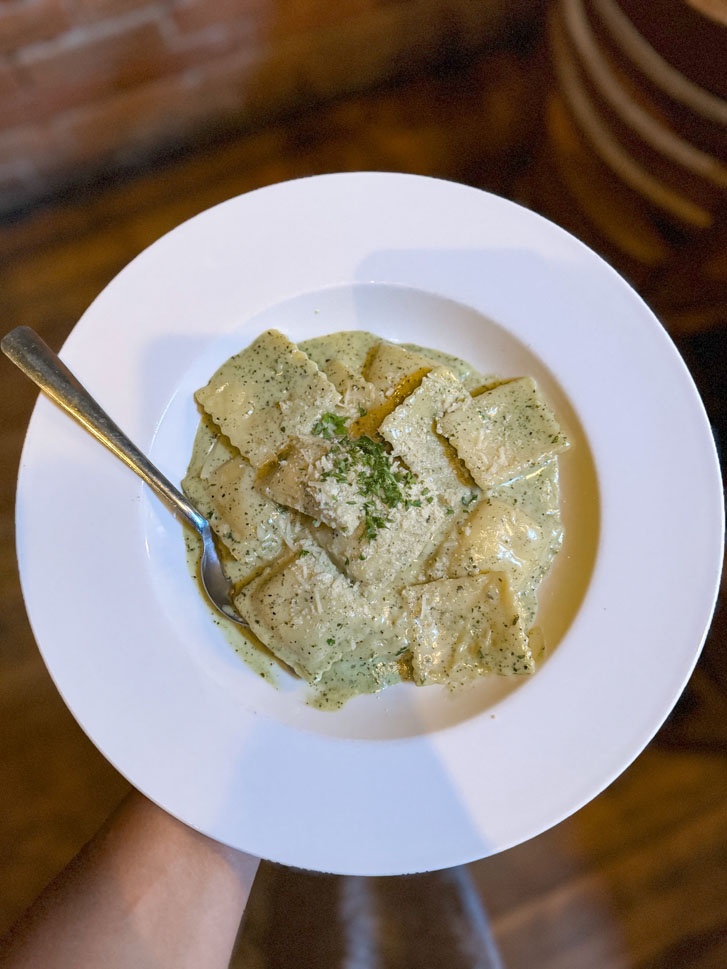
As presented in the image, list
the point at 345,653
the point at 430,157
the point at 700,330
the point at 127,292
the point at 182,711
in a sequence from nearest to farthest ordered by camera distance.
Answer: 1. the point at 182,711
2. the point at 127,292
3. the point at 345,653
4. the point at 700,330
5. the point at 430,157

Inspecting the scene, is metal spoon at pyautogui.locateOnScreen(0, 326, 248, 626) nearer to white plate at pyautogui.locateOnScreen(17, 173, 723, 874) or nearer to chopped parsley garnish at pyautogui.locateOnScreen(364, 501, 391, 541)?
white plate at pyautogui.locateOnScreen(17, 173, 723, 874)

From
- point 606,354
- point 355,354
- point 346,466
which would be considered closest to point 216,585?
point 346,466

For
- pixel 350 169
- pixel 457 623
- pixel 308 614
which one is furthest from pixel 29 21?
pixel 457 623

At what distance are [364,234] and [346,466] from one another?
68 centimetres

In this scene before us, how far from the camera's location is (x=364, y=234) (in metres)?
2.00

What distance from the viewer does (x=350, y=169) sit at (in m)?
2.93

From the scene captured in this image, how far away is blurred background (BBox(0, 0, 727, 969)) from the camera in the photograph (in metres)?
2.52

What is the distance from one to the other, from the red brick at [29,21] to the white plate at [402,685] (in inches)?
45.6

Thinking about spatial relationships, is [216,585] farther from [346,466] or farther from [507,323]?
[507,323]

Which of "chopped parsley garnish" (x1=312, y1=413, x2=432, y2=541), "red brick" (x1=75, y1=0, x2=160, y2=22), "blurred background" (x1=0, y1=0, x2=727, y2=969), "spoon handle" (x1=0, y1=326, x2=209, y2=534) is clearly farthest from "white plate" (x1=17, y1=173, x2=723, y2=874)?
"red brick" (x1=75, y1=0, x2=160, y2=22)

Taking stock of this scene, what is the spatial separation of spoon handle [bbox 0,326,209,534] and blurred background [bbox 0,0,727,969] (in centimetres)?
97

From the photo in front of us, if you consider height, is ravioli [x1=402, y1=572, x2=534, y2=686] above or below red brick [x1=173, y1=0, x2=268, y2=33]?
below

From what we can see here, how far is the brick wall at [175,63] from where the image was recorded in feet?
8.18

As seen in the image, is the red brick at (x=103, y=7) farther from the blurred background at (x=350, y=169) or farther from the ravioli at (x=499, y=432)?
the ravioli at (x=499, y=432)
